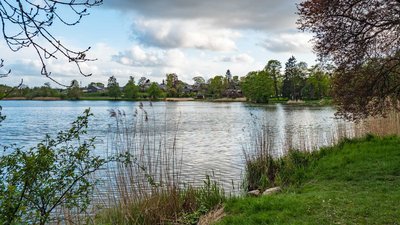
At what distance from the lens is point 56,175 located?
4199 millimetres

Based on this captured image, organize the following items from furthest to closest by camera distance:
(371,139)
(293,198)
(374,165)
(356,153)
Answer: (371,139), (356,153), (374,165), (293,198)

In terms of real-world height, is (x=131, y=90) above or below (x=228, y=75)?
below

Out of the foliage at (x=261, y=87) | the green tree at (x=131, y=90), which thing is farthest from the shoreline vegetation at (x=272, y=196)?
the green tree at (x=131, y=90)

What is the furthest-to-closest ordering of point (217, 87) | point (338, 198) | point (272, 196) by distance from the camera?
point (217, 87) < point (272, 196) < point (338, 198)

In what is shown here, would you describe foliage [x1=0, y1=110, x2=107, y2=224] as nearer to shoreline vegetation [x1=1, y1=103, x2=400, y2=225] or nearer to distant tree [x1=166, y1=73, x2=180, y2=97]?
shoreline vegetation [x1=1, y1=103, x2=400, y2=225]

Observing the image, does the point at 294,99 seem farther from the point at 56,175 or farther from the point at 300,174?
the point at 56,175

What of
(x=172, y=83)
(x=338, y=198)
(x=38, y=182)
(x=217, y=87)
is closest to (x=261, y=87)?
(x=172, y=83)

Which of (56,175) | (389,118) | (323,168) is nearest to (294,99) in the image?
(389,118)

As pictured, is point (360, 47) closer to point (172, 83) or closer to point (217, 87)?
point (172, 83)

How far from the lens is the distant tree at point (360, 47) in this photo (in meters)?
9.26

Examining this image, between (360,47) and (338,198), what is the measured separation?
174 inches

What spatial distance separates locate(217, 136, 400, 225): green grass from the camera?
5.75m

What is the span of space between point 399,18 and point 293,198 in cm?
539

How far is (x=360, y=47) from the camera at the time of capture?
30.9 ft
